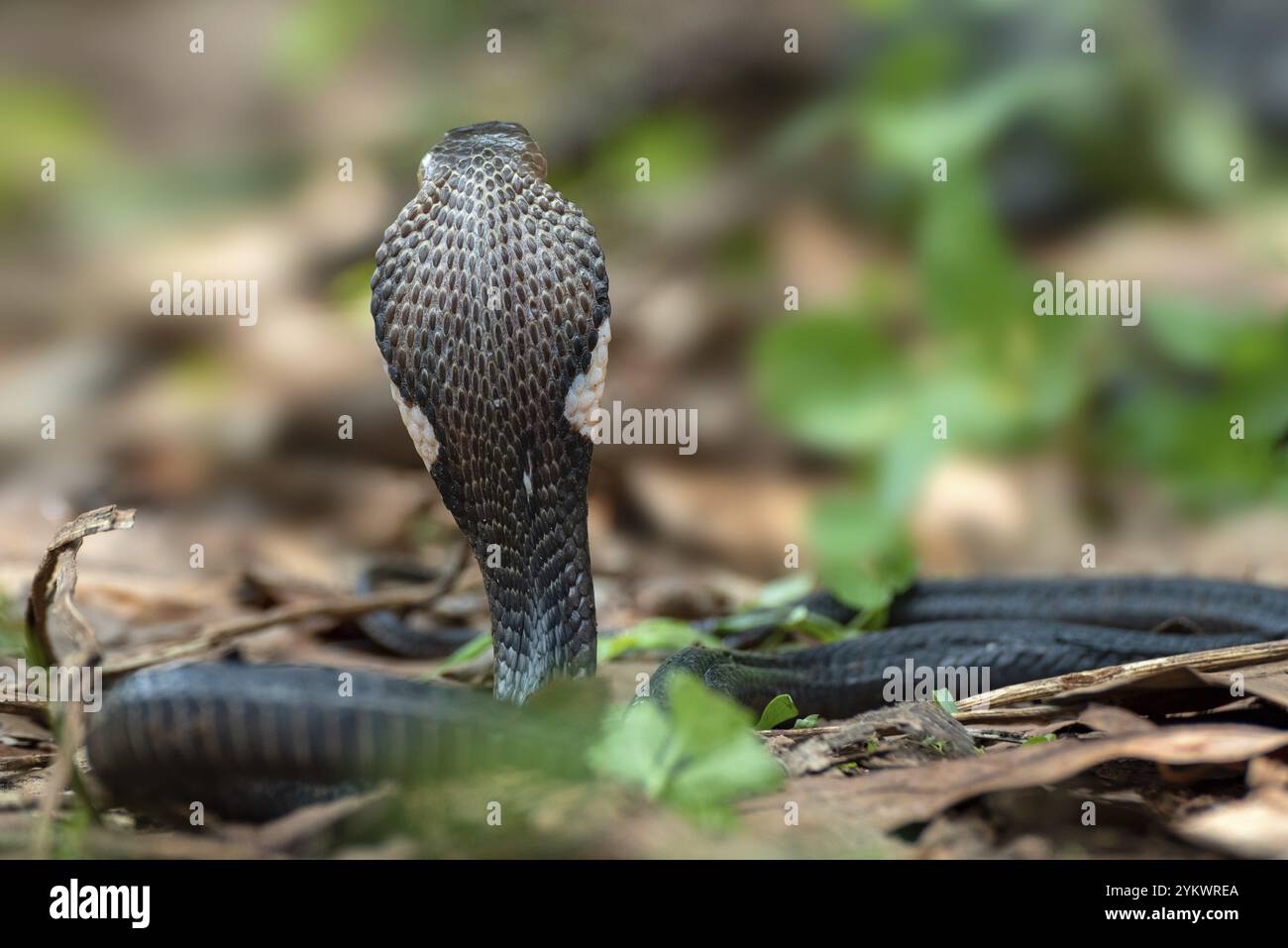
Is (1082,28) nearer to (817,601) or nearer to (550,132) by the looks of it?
(550,132)

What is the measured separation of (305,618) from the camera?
4562mm

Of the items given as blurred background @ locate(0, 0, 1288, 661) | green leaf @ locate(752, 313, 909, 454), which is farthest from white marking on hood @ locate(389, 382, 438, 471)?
green leaf @ locate(752, 313, 909, 454)

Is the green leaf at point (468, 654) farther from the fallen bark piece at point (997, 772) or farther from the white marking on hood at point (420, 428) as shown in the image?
the fallen bark piece at point (997, 772)

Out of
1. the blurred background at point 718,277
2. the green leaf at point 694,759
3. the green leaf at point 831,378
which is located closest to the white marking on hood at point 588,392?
the green leaf at point 694,759

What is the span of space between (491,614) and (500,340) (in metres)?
0.74

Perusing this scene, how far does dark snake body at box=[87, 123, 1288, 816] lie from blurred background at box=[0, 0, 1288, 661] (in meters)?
1.01

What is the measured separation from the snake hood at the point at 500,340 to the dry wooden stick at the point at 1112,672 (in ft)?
3.47

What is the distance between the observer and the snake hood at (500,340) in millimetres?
3252

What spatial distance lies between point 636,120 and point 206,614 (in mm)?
5038

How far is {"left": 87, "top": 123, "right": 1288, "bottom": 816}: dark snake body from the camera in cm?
242

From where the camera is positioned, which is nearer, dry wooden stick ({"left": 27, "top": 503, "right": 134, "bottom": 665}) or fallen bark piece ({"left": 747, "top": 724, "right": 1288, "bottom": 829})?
fallen bark piece ({"left": 747, "top": 724, "right": 1288, "bottom": 829})

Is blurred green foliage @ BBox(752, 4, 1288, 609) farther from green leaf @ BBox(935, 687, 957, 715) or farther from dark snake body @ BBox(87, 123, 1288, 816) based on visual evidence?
green leaf @ BBox(935, 687, 957, 715)

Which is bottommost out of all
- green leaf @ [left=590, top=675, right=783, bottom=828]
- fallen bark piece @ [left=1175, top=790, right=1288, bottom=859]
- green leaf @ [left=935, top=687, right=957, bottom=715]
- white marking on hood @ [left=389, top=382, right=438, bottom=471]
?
fallen bark piece @ [left=1175, top=790, right=1288, bottom=859]

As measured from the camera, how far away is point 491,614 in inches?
139
